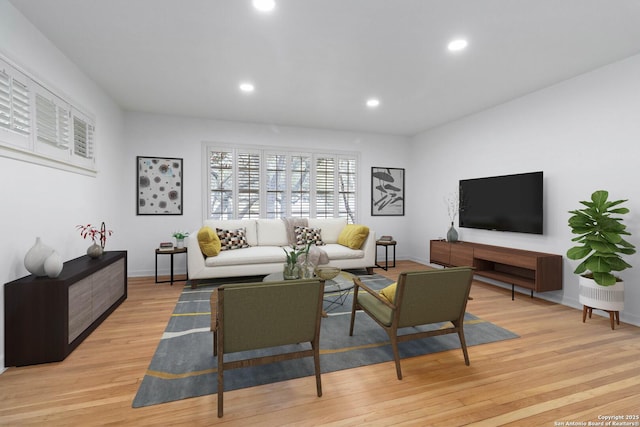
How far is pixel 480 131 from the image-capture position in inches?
192

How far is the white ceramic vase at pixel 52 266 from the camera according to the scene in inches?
92.2

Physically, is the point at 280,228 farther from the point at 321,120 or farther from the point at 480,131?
the point at 480,131

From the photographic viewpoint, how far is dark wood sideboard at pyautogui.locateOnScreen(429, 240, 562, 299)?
3602 mm

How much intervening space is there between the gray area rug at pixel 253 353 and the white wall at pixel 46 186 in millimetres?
1175

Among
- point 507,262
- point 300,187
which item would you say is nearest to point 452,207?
point 507,262

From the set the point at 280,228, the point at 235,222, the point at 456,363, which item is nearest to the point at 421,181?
the point at 280,228

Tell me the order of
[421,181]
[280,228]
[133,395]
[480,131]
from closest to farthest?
[133,395] < [480,131] < [280,228] < [421,181]

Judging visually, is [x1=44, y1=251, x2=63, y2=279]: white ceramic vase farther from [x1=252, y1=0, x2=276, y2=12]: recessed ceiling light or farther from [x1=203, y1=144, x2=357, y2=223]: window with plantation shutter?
[x1=203, y1=144, x2=357, y2=223]: window with plantation shutter

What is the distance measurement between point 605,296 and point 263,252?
13.3 ft

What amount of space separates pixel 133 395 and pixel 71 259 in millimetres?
2002

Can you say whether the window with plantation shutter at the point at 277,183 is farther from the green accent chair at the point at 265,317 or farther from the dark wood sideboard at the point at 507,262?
the green accent chair at the point at 265,317

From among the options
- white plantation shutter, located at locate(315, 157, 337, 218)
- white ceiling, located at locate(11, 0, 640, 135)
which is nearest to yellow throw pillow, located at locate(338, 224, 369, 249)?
white plantation shutter, located at locate(315, 157, 337, 218)

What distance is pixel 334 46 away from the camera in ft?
9.54

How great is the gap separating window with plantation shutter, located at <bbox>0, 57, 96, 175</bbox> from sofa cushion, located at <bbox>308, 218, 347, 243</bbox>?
11.2ft
